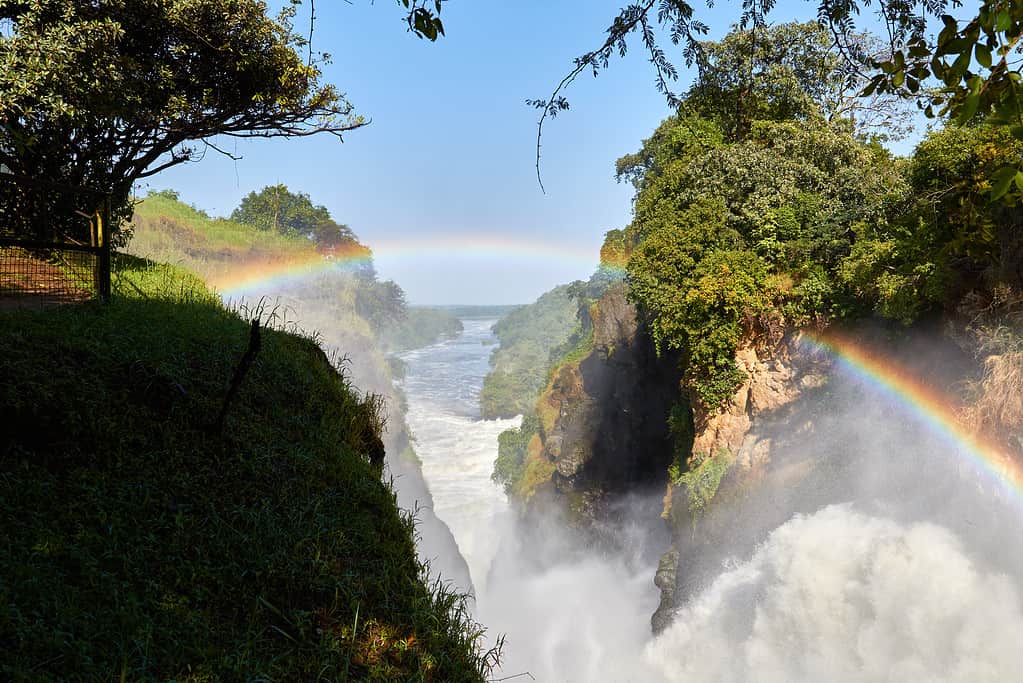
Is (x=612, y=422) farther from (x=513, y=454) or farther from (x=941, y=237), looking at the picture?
(x=941, y=237)

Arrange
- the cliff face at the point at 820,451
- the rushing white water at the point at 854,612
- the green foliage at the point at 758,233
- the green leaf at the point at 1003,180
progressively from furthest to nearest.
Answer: the green foliage at the point at 758,233 → the cliff face at the point at 820,451 → the rushing white water at the point at 854,612 → the green leaf at the point at 1003,180

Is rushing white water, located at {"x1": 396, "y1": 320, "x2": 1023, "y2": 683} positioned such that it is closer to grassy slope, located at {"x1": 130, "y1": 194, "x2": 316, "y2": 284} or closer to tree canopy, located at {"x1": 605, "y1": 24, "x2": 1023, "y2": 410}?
tree canopy, located at {"x1": 605, "y1": 24, "x2": 1023, "y2": 410}

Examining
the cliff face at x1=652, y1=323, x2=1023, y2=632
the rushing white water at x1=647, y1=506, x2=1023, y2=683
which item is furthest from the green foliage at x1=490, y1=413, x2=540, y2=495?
the rushing white water at x1=647, y1=506, x2=1023, y2=683

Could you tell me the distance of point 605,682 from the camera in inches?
509

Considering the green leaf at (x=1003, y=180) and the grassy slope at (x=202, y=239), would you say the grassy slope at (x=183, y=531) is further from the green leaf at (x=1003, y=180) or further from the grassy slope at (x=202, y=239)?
the grassy slope at (x=202, y=239)

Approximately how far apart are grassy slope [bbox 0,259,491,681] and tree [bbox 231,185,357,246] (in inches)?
1599

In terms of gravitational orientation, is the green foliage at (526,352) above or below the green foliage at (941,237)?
below

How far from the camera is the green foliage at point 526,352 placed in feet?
161

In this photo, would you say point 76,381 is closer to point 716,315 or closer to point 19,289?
point 19,289

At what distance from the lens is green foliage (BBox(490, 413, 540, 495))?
31.3 meters

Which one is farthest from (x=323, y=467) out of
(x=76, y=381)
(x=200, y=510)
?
(x=76, y=381)

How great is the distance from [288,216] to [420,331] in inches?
2260

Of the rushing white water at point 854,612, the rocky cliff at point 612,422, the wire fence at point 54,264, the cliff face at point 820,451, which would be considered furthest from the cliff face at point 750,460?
the wire fence at point 54,264

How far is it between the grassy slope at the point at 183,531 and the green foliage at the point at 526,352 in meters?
32.4
